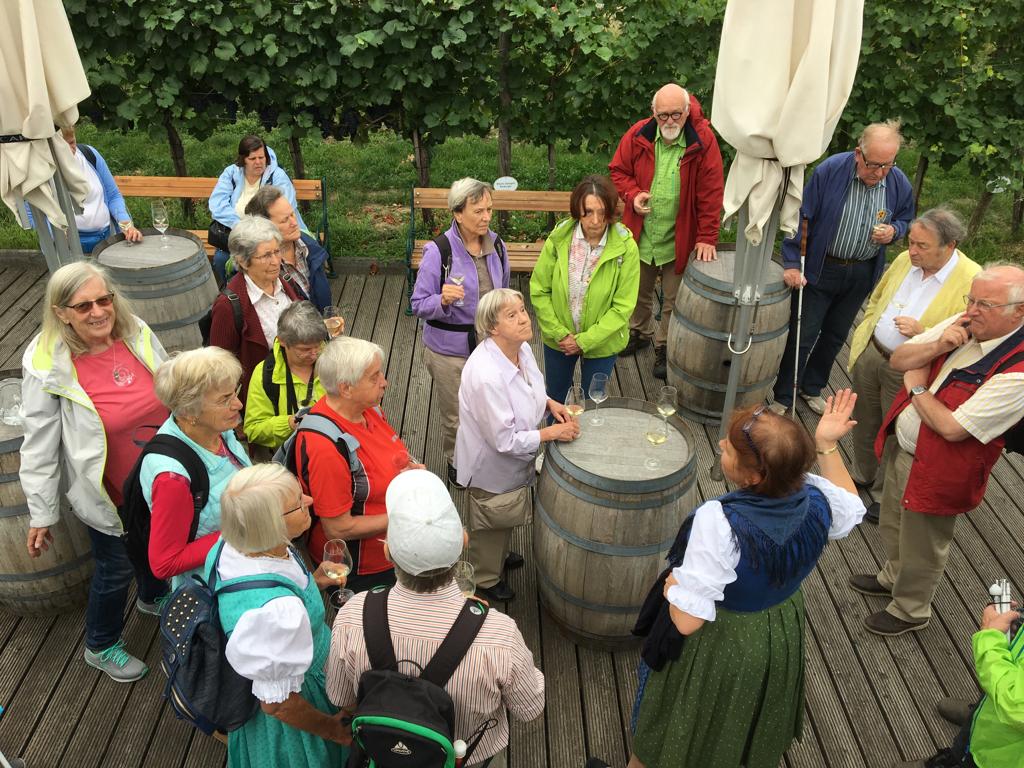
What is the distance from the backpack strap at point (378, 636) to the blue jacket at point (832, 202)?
12.8 feet

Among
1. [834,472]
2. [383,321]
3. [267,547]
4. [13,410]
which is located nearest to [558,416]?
[834,472]

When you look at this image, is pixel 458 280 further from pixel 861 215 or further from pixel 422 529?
pixel 861 215

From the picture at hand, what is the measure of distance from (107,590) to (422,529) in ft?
7.06

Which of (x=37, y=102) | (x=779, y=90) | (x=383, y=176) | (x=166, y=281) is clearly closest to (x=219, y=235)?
(x=166, y=281)

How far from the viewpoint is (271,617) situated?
7.92ft

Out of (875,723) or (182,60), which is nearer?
(875,723)

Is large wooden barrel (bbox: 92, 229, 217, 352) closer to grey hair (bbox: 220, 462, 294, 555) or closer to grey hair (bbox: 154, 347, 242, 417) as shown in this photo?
grey hair (bbox: 154, 347, 242, 417)

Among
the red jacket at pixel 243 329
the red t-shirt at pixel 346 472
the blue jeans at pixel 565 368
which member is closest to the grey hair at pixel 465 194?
the blue jeans at pixel 565 368

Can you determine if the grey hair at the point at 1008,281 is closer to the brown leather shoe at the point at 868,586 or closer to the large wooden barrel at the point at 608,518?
the large wooden barrel at the point at 608,518

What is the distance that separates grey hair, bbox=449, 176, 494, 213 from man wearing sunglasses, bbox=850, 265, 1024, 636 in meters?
2.26

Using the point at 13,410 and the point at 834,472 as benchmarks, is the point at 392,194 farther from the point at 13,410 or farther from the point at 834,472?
the point at 834,472

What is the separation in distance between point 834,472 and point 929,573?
4.77 feet

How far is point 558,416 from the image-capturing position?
4.01 meters

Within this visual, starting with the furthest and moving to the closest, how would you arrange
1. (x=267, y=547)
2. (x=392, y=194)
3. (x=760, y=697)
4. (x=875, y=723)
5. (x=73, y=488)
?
(x=392, y=194) → (x=875, y=723) → (x=73, y=488) → (x=760, y=697) → (x=267, y=547)
